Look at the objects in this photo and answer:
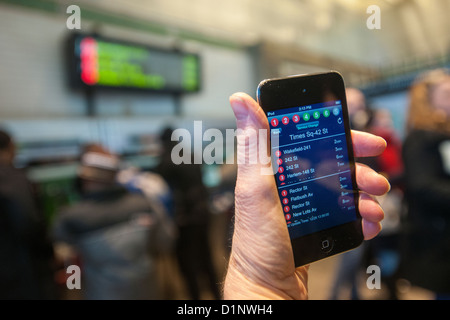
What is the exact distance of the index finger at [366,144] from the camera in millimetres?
700

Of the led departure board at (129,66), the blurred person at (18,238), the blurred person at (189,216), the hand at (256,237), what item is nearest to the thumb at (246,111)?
the hand at (256,237)

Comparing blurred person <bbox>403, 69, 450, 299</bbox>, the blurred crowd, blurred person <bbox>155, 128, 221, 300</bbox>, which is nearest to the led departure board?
blurred person <bbox>155, 128, 221, 300</bbox>

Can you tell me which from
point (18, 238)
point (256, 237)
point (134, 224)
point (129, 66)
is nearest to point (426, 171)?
point (256, 237)

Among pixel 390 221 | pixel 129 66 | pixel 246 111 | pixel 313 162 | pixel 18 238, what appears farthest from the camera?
pixel 129 66

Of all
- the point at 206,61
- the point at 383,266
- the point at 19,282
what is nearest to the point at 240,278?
the point at 19,282

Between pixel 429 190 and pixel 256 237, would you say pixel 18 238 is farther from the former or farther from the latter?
pixel 429 190

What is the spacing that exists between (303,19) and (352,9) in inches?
22.1

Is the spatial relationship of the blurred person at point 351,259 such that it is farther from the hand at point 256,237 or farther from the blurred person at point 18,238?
the blurred person at point 18,238

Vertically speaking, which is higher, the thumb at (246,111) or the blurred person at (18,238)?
the thumb at (246,111)

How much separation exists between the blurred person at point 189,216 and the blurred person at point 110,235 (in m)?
0.53

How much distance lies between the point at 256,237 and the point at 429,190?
1.10m

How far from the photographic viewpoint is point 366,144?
28.2 inches
